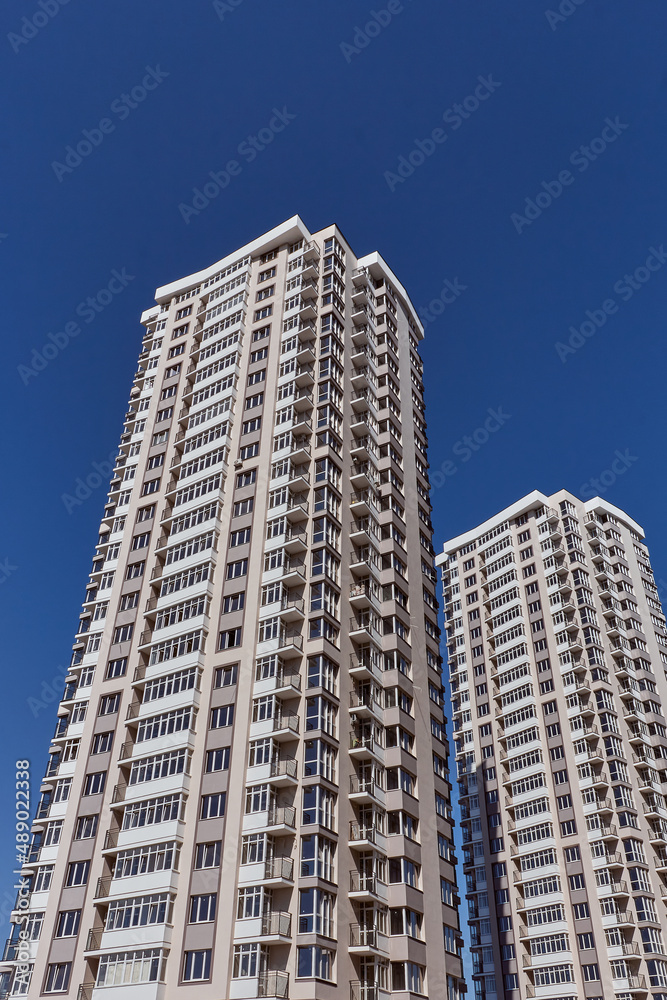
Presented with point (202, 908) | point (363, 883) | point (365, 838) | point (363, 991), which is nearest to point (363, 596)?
point (365, 838)

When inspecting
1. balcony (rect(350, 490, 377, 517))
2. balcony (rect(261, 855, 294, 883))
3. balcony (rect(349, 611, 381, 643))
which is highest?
balcony (rect(350, 490, 377, 517))

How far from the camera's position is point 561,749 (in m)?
73.0

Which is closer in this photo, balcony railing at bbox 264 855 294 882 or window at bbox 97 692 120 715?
balcony railing at bbox 264 855 294 882

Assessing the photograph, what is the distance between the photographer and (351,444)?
184 ft

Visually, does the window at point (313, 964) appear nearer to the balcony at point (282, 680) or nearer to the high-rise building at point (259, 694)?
the high-rise building at point (259, 694)

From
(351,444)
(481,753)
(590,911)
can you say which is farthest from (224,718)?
(481,753)

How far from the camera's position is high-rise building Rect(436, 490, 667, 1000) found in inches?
2525

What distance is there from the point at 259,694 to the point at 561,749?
41.3m

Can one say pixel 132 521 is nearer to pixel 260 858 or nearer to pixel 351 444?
pixel 351 444

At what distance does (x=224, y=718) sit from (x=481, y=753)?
4633cm

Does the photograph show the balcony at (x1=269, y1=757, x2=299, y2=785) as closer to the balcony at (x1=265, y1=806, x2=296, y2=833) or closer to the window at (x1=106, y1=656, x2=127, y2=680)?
the balcony at (x1=265, y1=806, x2=296, y2=833)

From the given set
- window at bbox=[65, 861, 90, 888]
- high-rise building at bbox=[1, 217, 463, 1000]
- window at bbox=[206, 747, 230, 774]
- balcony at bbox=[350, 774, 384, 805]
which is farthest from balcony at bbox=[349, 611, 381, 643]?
window at bbox=[65, 861, 90, 888]

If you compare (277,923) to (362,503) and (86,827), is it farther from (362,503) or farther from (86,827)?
(362,503)

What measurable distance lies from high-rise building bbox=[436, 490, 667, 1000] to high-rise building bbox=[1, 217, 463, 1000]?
85.2 ft
